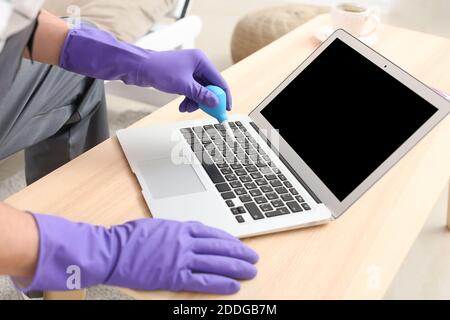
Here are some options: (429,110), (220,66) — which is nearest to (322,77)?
(429,110)

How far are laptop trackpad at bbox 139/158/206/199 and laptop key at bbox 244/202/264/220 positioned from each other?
3.3 inches

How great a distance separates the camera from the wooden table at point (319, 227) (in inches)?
28.1

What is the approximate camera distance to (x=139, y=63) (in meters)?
1.03

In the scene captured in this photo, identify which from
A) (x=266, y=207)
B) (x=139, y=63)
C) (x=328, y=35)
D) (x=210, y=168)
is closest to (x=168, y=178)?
(x=210, y=168)

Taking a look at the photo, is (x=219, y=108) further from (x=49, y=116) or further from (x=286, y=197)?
(x=49, y=116)

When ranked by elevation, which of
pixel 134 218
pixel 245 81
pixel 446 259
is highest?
pixel 245 81

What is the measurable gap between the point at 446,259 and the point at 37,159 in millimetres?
1158

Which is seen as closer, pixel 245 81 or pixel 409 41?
pixel 245 81

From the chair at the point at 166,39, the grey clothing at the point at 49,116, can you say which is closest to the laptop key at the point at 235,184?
the grey clothing at the point at 49,116

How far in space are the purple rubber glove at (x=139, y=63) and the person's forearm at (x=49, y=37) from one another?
1 cm

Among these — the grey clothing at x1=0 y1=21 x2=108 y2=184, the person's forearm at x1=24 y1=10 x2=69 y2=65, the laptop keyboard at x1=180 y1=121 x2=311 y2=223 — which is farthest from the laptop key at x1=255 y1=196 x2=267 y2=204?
the grey clothing at x1=0 y1=21 x2=108 y2=184

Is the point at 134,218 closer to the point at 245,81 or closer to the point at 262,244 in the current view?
the point at 262,244

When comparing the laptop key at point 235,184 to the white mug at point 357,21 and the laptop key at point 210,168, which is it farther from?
the white mug at point 357,21

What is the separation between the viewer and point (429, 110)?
800 mm
